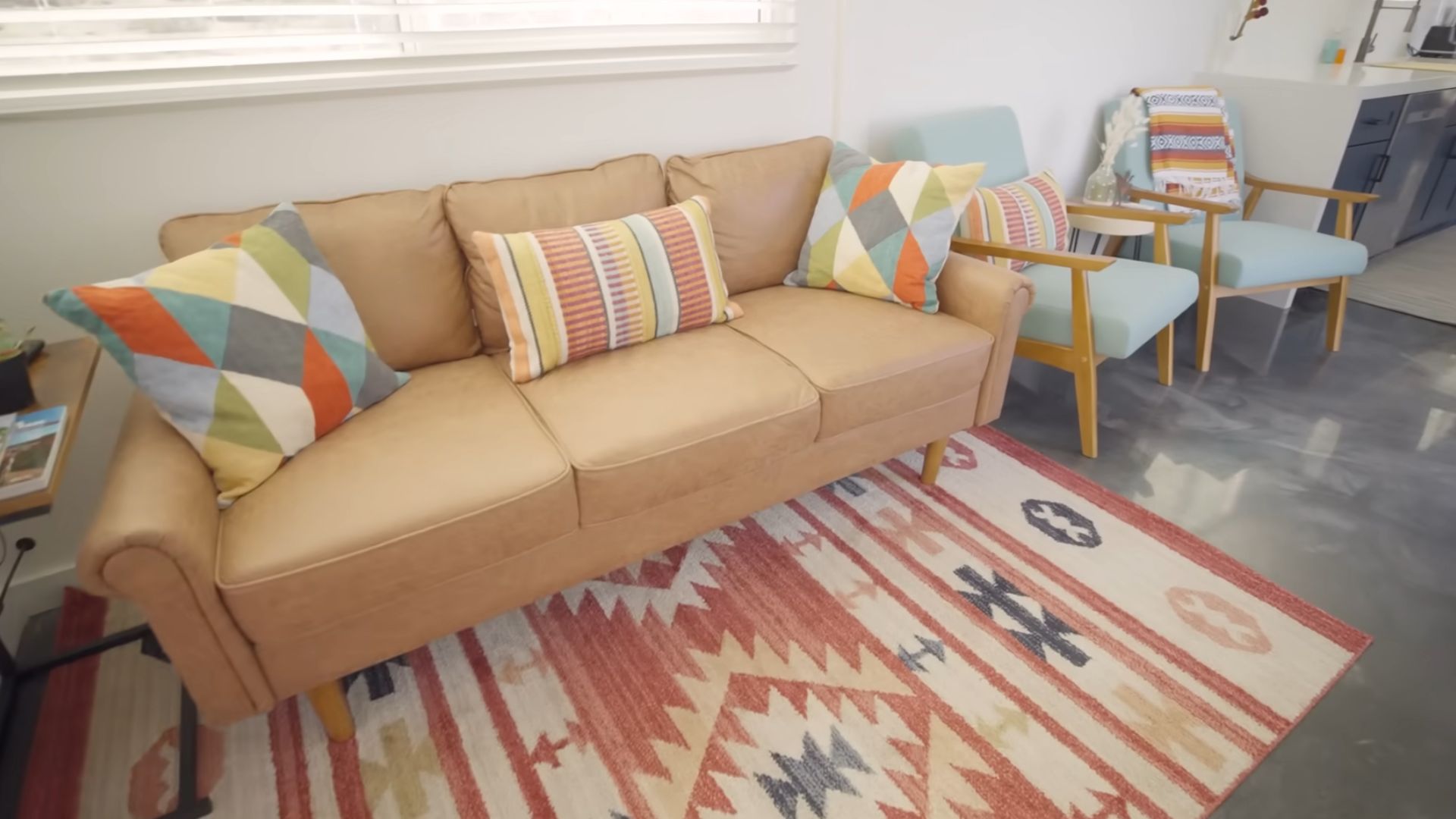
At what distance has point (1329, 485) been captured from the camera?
6.86ft

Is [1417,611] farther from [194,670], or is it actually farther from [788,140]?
[194,670]

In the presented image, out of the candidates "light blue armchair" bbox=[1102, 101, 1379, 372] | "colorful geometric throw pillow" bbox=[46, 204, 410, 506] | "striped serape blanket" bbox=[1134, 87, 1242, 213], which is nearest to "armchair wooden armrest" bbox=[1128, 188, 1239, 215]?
"light blue armchair" bbox=[1102, 101, 1379, 372]

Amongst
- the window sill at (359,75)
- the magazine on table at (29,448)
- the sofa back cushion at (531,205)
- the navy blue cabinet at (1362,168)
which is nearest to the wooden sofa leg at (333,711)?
the magazine on table at (29,448)

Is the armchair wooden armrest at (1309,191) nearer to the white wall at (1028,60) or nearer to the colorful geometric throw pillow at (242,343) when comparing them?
the white wall at (1028,60)

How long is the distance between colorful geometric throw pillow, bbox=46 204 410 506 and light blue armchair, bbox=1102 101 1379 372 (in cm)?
270

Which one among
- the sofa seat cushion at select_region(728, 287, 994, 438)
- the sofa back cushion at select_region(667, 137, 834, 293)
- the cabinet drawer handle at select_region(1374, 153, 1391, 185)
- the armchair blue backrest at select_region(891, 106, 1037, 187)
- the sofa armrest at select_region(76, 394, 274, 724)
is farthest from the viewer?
the cabinet drawer handle at select_region(1374, 153, 1391, 185)

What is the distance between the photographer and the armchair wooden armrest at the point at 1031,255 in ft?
6.37

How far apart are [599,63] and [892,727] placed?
5.77ft

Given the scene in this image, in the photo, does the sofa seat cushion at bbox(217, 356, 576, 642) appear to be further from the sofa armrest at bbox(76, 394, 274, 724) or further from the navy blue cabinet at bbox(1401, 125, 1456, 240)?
the navy blue cabinet at bbox(1401, 125, 1456, 240)

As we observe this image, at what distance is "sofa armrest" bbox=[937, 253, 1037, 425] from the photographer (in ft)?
6.21

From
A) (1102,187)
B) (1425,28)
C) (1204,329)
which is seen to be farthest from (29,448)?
(1425,28)

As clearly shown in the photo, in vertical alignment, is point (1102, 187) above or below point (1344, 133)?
below

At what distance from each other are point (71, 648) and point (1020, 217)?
8.79 feet

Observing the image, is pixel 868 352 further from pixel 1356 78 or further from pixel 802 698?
pixel 1356 78
